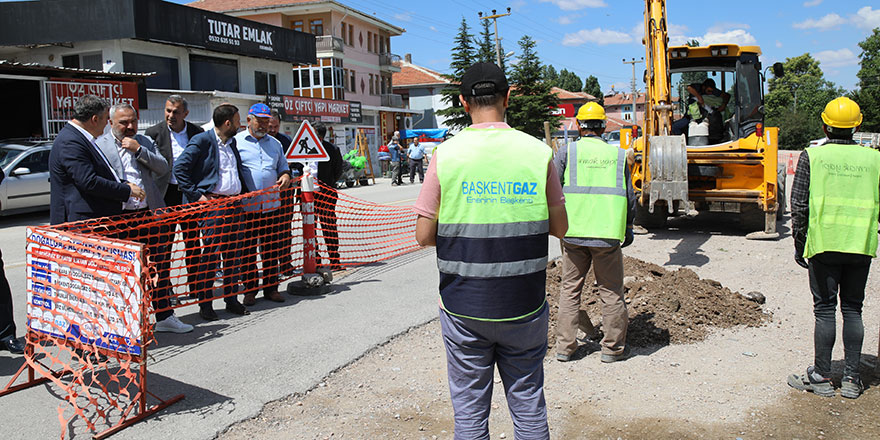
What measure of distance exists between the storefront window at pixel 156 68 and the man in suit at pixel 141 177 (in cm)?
2399

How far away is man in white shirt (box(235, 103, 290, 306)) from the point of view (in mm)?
6730

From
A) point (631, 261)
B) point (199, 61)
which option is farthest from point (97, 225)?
point (199, 61)

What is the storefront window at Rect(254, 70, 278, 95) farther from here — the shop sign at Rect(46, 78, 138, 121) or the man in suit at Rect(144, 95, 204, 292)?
the man in suit at Rect(144, 95, 204, 292)

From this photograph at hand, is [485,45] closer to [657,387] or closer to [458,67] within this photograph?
[458,67]

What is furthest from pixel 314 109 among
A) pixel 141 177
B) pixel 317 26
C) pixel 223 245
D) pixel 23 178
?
pixel 141 177

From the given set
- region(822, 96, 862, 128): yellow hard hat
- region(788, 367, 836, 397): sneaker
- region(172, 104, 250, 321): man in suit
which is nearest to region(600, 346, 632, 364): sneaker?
region(788, 367, 836, 397): sneaker

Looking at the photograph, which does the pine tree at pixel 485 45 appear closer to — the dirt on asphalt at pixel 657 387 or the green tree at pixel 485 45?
the green tree at pixel 485 45

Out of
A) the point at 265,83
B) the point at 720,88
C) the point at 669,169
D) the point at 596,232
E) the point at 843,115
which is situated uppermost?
the point at 265,83

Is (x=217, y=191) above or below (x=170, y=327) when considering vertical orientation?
above

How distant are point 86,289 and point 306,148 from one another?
4.13m

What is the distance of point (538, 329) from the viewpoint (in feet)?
9.21

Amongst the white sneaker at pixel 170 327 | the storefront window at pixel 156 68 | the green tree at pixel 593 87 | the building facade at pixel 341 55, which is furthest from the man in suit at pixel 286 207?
the green tree at pixel 593 87

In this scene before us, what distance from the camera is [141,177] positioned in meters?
5.82

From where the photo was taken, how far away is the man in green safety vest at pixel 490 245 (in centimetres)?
265
